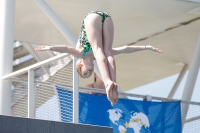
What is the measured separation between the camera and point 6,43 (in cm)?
1351

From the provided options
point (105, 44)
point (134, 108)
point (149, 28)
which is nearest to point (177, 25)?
point (149, 28)

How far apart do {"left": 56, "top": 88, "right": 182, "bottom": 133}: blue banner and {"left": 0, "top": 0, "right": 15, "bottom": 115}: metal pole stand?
1566 millimetres

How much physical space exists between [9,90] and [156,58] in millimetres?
11076

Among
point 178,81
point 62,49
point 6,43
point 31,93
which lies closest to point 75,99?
point 31,93

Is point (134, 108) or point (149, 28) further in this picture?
point (149, 28)

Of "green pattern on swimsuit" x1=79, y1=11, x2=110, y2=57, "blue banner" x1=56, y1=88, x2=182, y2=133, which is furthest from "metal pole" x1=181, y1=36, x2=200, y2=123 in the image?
"green pattern on swimsuit" x1=79, y1=11, x2=110, y2=57

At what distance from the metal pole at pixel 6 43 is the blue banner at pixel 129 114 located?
5.14 feet

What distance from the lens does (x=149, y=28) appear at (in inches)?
762

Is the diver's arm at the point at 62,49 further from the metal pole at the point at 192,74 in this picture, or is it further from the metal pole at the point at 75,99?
the metal pole at the point at 192,74

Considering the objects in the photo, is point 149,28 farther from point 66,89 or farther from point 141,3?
point 66,89

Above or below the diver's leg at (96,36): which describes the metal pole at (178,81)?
above

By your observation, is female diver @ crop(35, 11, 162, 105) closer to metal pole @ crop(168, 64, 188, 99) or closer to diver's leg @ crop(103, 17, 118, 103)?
diver's leg @ crop(103, 17, 118, 103)

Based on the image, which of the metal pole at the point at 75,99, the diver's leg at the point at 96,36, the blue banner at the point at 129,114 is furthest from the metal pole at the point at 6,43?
the diver's leg at the point at 96,36

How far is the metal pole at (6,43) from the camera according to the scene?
41.7 feet
